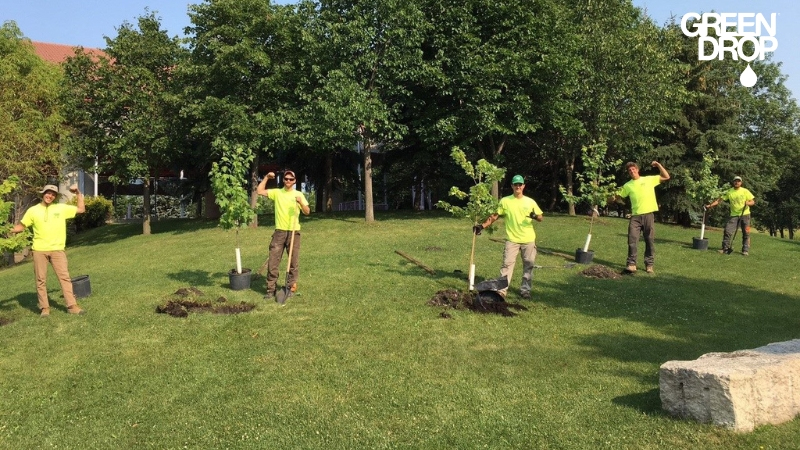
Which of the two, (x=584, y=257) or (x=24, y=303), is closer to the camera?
(x=24, y=303)

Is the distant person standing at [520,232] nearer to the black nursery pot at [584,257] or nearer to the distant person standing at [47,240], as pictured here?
the black nursery pot at [584,257]

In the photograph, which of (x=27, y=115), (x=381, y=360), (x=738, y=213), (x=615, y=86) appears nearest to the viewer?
(x=381, y=360)

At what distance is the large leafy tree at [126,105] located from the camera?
24.7 meters

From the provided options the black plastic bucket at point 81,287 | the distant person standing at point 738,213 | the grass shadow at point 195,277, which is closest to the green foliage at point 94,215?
the grass shadow at point 195,277

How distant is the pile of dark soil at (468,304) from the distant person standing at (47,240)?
6.38 m

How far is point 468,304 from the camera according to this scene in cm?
918

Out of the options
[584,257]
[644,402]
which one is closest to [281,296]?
[644,402]

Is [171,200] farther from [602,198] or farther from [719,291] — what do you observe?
[719,291]

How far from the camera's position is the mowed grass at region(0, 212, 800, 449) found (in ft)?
15.8

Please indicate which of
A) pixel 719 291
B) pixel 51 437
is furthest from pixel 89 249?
pixel 719 291

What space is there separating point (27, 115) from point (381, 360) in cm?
2654

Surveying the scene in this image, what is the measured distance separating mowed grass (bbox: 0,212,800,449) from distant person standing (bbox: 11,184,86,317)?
1.43 ft

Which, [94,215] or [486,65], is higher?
[486,65]

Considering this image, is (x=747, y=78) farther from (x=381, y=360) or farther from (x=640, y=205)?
(x=381, y=360)
